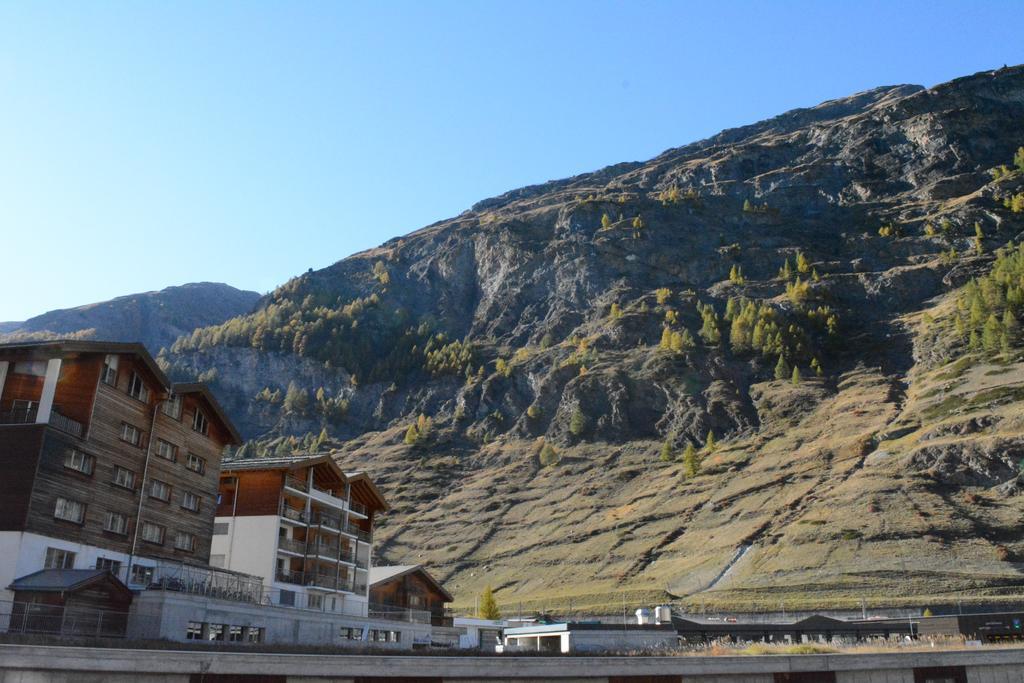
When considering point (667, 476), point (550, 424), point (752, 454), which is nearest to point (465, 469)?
point (550, 424)

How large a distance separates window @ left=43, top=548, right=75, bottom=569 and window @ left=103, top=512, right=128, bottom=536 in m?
3.00

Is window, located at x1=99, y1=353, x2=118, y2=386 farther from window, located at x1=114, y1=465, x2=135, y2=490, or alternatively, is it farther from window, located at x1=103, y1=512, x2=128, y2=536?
window, located at x1=103, y1=512, x2=128, y2=536

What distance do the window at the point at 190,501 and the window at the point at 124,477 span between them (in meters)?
5.36

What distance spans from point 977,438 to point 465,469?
10123 centimetres

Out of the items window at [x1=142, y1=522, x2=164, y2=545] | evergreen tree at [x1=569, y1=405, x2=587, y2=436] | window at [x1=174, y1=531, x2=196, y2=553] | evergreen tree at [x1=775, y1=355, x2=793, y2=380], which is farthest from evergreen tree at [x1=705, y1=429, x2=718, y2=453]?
window at [x1=142, y1=522, x2=164, y2=545]

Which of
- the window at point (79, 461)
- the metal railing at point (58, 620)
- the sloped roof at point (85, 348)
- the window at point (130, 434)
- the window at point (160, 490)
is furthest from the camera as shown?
the window at point (160, 490)

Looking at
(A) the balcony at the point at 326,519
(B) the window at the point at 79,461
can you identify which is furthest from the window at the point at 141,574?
(A) the balcony at the point at 326,519

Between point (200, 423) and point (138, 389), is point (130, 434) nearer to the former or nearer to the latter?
point (138, 389)

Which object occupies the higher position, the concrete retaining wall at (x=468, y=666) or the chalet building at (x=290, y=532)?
the chalet building at (x=290, y=532)

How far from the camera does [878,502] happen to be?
106812mm

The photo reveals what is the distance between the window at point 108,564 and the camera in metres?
43.6

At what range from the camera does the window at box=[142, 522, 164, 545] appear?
4816 centimetres

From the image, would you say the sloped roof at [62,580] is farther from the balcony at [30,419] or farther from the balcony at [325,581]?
the balcony at [325,581]

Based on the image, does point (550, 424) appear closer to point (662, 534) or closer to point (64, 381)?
point (662, 534)
